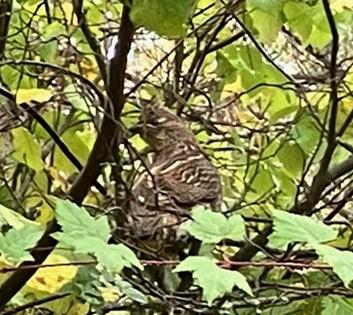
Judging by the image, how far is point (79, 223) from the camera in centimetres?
90

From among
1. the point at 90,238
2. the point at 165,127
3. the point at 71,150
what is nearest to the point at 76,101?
the point at 71,150

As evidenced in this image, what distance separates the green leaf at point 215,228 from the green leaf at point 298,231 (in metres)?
0.03

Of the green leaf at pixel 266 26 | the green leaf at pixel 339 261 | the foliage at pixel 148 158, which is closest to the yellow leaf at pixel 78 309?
the foliage at pixel 148 158

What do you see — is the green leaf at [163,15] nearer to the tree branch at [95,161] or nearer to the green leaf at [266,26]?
the tree branch at [95,161]

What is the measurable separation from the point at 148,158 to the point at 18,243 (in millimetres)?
1156

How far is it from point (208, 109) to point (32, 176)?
1.14ft

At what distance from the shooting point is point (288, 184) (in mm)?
1902

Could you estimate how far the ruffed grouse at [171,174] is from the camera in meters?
1.52

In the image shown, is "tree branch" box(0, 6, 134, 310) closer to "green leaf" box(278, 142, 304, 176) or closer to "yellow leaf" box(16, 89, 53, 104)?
"yellow leaf" box(16, 89, 53, 104)

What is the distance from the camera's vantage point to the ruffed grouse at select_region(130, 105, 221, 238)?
4.98 ft

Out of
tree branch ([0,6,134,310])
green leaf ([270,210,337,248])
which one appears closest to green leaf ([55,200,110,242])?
green leaf ([270,210,337,248])

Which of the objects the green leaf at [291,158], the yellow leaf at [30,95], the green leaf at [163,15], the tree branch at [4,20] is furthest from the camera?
the green leaf at [291,158]

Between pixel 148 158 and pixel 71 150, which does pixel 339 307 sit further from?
pixel 148 158

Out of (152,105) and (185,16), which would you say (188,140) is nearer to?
(152,105)
